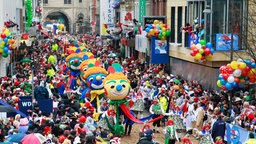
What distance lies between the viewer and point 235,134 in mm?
20219

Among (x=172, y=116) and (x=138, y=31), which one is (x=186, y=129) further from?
(x=138, y=31)

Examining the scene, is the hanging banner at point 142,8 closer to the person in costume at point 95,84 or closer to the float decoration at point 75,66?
the float decoration at point 75,66

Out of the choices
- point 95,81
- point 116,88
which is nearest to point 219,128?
point 116,88

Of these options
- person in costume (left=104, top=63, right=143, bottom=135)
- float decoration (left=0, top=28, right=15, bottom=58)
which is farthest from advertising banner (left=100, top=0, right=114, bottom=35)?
person in costume (left=104, top=63, right=143, bottom=135)

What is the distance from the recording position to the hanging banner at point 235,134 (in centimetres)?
1935

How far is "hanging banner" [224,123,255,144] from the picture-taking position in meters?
19.4

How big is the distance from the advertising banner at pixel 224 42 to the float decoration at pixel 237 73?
393 cm

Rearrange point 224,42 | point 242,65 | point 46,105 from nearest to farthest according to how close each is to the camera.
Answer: point 242,65
point 46,105
point 224,42

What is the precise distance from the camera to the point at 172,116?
24.7m

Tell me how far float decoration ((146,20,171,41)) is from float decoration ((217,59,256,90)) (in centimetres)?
1401

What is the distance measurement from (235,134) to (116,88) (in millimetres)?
4756

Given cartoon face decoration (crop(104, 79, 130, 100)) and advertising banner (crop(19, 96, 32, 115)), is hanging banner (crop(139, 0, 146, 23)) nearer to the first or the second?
cartoon face decoration (crop(104, 79, 130, 100))

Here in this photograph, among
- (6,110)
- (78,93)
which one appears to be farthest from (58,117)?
(78,93)

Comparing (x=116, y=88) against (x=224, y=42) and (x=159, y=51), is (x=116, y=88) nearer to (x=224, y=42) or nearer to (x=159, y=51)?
(x=224, y=42)
